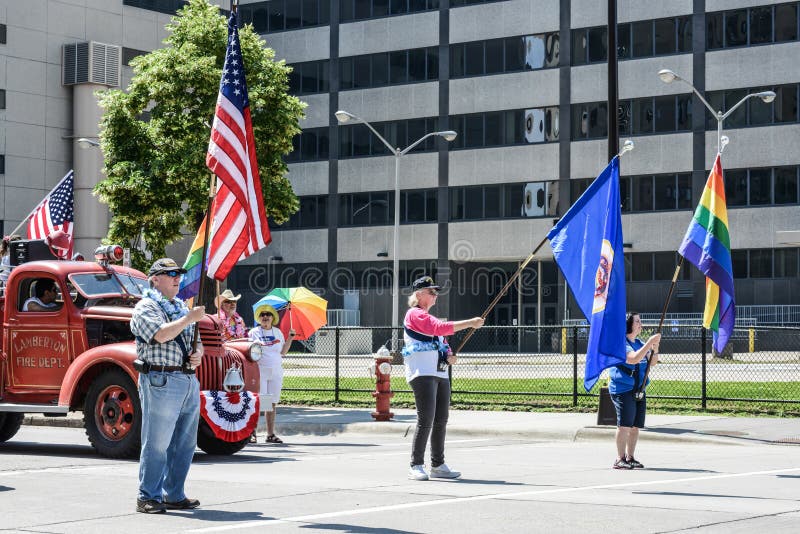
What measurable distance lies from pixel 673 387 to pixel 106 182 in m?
14.4

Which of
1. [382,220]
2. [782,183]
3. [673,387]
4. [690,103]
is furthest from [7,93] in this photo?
[673,387]

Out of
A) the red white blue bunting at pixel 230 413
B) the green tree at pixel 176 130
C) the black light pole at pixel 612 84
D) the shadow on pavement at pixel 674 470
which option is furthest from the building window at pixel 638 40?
the shadow on pavement at pixel 674 470

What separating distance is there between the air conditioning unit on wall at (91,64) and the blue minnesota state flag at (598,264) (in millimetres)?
51063

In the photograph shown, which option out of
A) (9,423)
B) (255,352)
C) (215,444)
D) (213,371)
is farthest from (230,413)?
(9,423)

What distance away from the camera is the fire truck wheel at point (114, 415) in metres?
14.4

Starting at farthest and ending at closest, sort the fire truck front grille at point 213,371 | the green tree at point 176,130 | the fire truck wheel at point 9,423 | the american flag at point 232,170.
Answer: the green tree at point 176,130 → the fire truck wheel at point 9,423 → the fire truck front grille at point 213,371 → the american flag at point 232,170

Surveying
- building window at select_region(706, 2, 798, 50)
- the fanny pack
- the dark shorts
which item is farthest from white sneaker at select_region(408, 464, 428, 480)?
building window at select_region(706, 2, 798, 50)

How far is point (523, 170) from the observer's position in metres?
58.5

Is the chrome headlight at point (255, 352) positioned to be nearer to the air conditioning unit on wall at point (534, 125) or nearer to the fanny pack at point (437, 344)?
the fanny pack at point (437, 344)

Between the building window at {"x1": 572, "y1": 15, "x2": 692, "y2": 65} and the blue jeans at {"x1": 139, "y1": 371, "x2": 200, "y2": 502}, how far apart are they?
47.9 metres

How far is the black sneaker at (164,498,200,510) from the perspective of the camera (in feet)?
32.7

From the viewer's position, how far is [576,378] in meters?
22.3

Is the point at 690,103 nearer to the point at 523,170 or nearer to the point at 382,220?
the point at 523,170

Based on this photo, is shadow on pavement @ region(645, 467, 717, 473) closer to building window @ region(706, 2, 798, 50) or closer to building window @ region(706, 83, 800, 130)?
building window @ region(706, 83, 800, 130)
